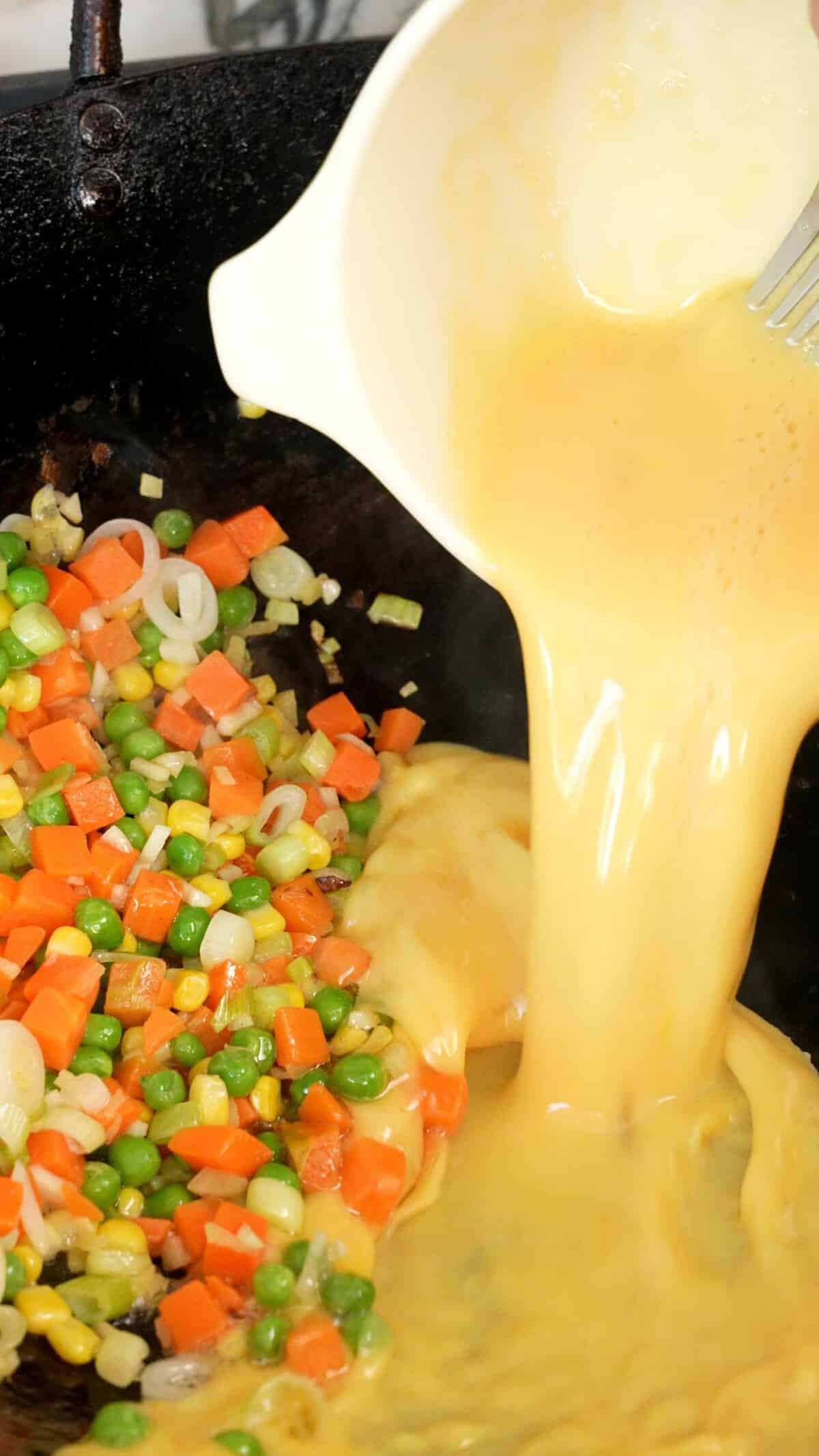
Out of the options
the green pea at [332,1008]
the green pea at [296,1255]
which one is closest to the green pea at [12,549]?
the green pea at [332,1008]

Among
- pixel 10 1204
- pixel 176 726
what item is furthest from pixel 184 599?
pixel 10 1204

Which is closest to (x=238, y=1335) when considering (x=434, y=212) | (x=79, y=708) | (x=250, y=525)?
(x=79, y=708)

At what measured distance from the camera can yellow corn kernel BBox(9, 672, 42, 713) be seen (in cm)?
255

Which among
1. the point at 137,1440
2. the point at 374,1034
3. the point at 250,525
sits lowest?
the point at 137,1440

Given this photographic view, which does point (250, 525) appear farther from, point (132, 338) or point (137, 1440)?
point (137, 1440)

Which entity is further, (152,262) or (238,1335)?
(152,262)

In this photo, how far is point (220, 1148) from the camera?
7.38 feet

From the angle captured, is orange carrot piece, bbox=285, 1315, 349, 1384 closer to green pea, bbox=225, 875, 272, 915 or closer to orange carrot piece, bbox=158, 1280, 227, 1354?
orange carrot piece, bbox=158, 1280, 227, 1354

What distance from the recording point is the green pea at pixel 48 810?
2.48 meters

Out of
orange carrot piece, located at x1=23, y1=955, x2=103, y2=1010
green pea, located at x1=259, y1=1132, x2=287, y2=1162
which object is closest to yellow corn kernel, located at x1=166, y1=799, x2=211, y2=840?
orange carrot piece, located at x1=23, y1=955, x2=103, y2=1010

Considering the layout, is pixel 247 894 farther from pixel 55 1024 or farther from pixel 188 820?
pixel 55 1024

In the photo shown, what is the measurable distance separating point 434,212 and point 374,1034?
4.12 ft

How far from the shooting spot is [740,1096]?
8.13 ft

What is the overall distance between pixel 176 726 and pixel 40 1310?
41.2 inches
